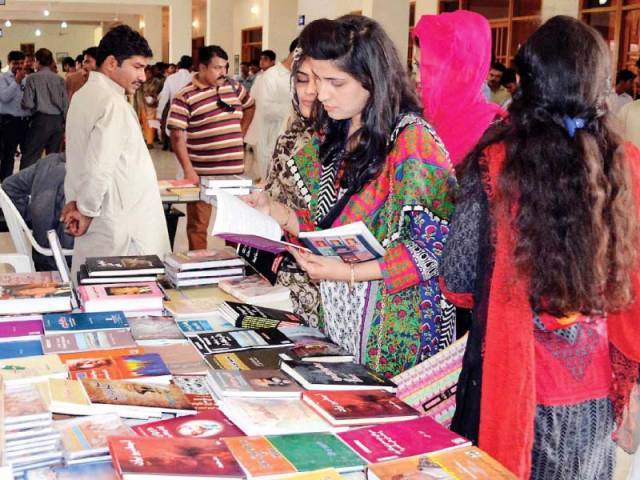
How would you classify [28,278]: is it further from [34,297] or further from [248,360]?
[248,360]

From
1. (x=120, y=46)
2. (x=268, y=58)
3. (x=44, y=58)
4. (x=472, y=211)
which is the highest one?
(x=268, y=58)

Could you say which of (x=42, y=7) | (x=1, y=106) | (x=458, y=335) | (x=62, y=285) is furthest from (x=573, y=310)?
(x=42, y=7)

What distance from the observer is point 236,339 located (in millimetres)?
2008

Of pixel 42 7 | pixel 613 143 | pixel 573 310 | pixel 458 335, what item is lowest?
pixel 458 335

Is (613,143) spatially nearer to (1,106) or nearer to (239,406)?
(239,406)

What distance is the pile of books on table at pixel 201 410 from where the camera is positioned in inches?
51.9

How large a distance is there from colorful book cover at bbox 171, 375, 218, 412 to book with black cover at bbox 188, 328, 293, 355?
16 cm

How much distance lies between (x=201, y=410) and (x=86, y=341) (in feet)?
1.60

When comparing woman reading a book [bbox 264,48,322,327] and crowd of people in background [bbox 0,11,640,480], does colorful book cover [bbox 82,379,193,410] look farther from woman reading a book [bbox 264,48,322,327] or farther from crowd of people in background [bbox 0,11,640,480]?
woman reading a book [bbox 264,48,322,327]

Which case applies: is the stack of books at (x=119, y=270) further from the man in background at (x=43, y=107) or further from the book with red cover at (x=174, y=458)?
the man in background at (x=43, y=107)

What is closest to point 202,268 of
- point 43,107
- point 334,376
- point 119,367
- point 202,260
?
point 202,260

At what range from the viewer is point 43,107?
31.8 ft

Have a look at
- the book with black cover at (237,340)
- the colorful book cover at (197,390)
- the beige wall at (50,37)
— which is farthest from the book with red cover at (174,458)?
the beige wall at (50,37)

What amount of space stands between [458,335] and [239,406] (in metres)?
0.94
